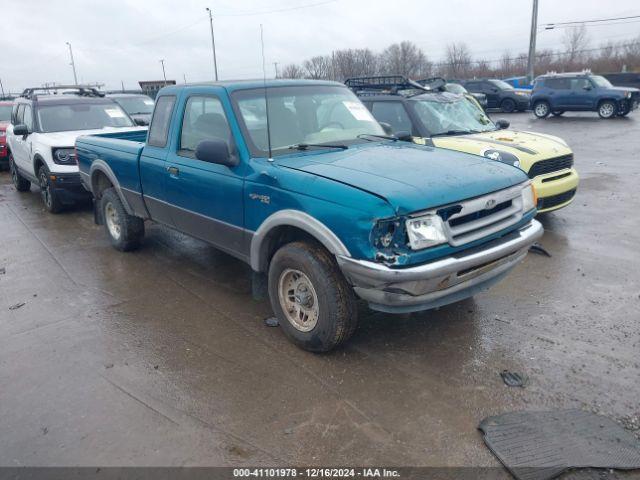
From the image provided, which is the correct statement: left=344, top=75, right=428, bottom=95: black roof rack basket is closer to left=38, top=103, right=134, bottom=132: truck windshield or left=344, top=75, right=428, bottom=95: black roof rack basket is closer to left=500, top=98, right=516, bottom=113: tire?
left=38, top=103, right=134, bottom=132: truck windshield

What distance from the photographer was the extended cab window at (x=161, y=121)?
16.8 feet

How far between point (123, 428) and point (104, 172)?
13.0 feet

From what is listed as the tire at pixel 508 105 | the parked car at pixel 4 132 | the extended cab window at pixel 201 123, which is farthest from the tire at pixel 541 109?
the extended cab window at pixel 201 123

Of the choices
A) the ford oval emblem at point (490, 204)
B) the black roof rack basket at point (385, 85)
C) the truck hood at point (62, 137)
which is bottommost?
the ford oval emblem at point (490, 204)

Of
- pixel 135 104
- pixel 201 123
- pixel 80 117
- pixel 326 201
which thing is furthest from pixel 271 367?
pixel 135 104

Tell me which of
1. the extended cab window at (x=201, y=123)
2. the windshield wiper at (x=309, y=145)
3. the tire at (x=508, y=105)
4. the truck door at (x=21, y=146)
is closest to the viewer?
the windshield wiper at (x=309, y=145)

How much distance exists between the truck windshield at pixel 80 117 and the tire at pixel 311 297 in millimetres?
6804

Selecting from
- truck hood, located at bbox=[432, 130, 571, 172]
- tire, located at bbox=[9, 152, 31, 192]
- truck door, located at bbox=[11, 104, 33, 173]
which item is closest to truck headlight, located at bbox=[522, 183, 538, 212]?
truck hood, located at bbox=[432, 130, 571, 172]

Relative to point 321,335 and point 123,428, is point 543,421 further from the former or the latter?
point 123,428

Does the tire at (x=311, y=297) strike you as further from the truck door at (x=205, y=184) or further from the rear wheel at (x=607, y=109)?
the rear wheel at (x=607, y=109)

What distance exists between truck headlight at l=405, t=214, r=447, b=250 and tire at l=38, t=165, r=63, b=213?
7.09 meters

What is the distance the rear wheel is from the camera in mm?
20672

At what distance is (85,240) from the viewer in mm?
7117

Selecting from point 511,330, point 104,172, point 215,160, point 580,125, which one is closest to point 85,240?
point 104,172
